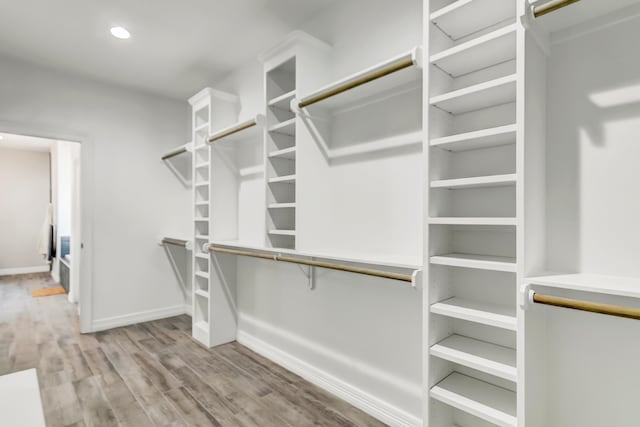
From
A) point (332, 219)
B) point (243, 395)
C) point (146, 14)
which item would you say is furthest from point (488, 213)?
point (146, 14)

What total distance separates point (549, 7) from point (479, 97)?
1.22 feet

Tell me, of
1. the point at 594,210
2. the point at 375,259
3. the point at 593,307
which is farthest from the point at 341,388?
the point at 594,210

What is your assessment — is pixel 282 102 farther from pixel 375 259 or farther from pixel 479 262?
pixel 479 262

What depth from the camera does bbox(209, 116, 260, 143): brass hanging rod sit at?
2578mm

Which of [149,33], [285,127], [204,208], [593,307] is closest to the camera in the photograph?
[593,307]

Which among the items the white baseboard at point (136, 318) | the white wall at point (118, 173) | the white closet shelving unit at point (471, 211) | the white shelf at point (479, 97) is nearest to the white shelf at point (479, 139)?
the white closet shelving unit at point (471, 211)

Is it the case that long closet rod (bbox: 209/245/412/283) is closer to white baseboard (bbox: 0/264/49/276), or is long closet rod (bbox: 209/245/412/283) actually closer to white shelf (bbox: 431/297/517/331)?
white shelf (bbox: 431/297/517/331)

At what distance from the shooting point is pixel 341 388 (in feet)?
7.63

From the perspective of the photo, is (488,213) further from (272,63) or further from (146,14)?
(146,14)

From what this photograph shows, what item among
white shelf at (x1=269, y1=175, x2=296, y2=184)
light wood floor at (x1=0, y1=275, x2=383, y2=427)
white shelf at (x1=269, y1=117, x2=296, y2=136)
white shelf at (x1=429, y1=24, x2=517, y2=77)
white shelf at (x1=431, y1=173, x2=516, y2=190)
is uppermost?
white shelf at (x1=429, y1=24, x2=517, y2=77)

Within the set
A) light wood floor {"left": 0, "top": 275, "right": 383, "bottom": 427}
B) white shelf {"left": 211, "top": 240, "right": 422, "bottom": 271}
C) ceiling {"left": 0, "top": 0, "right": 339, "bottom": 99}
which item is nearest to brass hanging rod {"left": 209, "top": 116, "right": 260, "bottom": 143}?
ceiling {"left": 0, "top": 0, "right": 339, "bottom": 99}

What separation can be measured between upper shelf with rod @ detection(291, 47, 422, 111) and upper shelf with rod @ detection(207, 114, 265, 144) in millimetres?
460

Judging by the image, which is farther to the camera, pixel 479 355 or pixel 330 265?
pixel 330 265

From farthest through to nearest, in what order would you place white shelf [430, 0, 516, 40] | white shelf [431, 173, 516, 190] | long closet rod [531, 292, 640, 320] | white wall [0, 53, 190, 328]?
white wall [0, 53, 190, 328]
white shelf [430, 0, 516, 40]
white shelf [431, 173, 516, 190]
long closet rod [531, 292, 640, 320]
